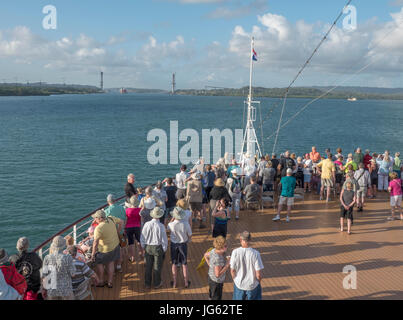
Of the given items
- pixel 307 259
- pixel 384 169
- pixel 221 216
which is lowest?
pixel 307 259

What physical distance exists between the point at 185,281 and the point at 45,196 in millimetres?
18656

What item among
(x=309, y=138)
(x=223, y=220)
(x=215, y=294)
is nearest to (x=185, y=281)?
(x=215, y=294)

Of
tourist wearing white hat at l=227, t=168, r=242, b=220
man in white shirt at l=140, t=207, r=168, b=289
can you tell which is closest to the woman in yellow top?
man in white shirt at l=140, t=207, r=168, b=289

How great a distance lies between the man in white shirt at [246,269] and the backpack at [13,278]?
2.83 m

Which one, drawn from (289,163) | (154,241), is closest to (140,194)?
(154,241)

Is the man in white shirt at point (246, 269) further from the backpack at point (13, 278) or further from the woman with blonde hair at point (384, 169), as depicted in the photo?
the woman with blonde hair at point (384, 169)

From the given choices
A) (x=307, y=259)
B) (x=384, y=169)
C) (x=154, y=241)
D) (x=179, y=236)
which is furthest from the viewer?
(x=384, y=169)

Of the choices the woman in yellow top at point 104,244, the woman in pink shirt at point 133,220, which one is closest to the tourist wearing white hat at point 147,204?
the woman in pink shirt at point 133,220

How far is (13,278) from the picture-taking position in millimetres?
4562

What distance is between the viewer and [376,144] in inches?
2274

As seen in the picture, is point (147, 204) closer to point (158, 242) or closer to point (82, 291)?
point (158, 242)

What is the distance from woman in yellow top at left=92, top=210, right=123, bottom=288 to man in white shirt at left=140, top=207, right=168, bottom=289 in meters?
0.55

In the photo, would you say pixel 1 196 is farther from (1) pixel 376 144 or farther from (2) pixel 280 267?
(1) pixel 376 144

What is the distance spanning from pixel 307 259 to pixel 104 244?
4.33 m
